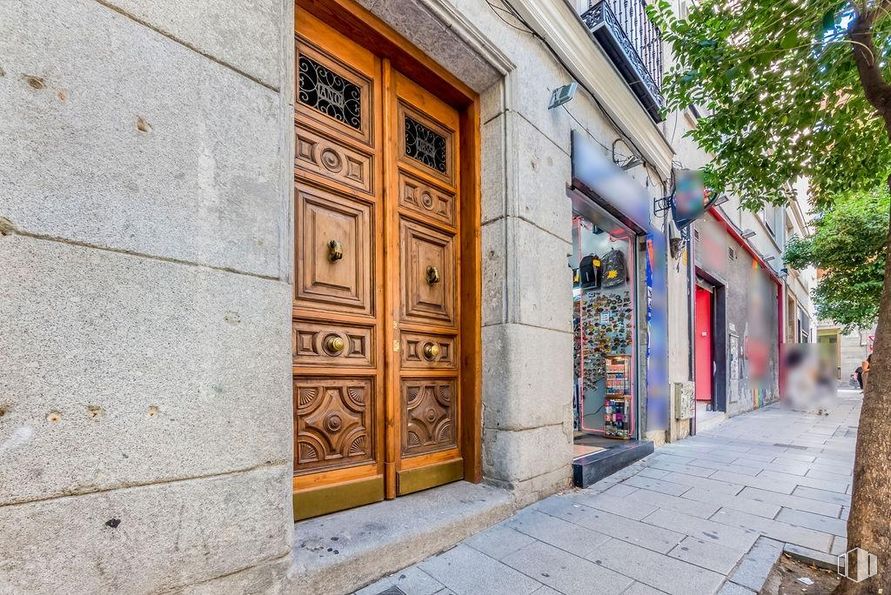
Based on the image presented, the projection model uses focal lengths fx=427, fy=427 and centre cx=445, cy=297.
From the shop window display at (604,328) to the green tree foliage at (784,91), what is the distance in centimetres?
175

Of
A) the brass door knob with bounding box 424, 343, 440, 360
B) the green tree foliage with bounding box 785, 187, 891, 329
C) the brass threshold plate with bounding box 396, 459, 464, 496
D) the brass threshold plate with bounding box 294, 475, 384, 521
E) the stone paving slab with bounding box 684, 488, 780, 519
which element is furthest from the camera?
the green tree foliage with bounding box 785, 187, 891, 329

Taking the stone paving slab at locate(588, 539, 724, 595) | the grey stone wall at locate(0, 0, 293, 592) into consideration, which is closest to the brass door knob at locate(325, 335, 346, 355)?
the grey stone wall at locate(0, 0, 293, 592)

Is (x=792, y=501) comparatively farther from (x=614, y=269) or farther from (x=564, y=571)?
(x=614, y=269)

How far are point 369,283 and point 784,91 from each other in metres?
3.92

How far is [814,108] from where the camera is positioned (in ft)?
12.0

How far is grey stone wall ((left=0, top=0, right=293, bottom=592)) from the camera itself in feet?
4.90

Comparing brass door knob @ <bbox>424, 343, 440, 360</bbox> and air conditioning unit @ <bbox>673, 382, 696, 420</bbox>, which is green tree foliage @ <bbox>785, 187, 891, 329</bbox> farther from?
brass door knob @ <bbox>424, 343, 440, 360</bbox>

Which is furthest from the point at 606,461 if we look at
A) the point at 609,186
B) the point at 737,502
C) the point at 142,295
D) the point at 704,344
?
the point at 704,344

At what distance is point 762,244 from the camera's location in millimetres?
13711

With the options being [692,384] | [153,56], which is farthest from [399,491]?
[692,384]

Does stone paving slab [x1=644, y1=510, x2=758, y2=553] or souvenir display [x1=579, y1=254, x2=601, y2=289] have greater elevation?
souvenir display [x1=579, y1=254, x2=601, y2=289]

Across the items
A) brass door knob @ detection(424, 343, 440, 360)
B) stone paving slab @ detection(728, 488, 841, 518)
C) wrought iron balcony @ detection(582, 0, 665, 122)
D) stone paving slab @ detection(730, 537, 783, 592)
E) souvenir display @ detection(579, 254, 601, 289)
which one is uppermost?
wrought iron balcony @ detection(582, 0, 665, 122)

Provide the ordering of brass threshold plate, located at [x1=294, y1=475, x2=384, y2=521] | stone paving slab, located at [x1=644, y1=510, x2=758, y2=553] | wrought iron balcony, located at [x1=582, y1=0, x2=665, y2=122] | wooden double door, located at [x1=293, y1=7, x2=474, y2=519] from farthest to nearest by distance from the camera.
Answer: wrought iron balcony, located at [x1=582, y1=0, x2=665, y2=122] < stone paving slab, located at [x1=644, y1=510, x2=758, y2=553] < wooden double door, located at [x1=293, y1=7, x2=474, y2=519] < brass threshold plate, located at [x1=294, y1=475, x2=384, y2=521]

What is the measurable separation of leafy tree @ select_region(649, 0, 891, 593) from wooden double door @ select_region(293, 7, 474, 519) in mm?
2393
